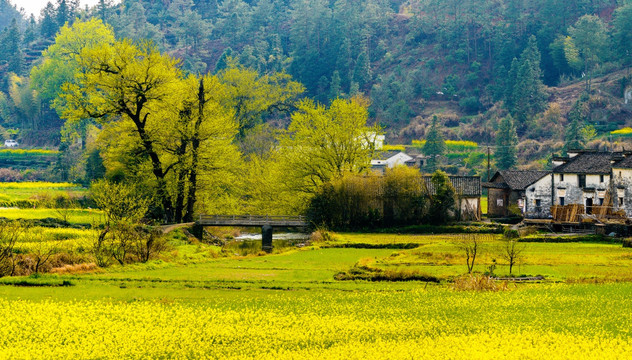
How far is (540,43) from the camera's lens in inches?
6206

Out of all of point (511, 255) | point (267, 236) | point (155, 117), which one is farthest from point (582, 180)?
point (155, 117)

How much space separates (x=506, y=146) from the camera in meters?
112

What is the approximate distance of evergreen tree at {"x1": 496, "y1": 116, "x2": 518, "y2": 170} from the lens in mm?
111625

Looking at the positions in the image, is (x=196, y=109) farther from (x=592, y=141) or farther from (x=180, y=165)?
(x=592, y=141)

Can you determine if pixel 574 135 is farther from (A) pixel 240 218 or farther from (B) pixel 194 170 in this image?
(B) pixel 194 170

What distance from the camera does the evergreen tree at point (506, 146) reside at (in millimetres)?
111625

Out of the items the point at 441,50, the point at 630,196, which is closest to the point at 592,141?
the point at 630,196

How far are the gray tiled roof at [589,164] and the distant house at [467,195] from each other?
877 cm

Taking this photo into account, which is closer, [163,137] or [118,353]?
[118,353]

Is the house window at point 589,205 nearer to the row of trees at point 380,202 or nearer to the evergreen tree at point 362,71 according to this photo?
the row of trees at point 380,202

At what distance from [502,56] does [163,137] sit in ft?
347

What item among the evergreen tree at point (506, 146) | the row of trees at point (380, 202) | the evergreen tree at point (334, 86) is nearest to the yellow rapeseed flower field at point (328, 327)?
the row of trees at point (380, 202)

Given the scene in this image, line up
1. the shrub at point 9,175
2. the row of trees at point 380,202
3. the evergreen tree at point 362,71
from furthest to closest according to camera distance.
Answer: the evergreen tree at point 362,71, the shrub at point 9,175, the row of trees at point 380,202

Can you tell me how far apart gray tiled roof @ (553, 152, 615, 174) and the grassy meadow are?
21.9m
